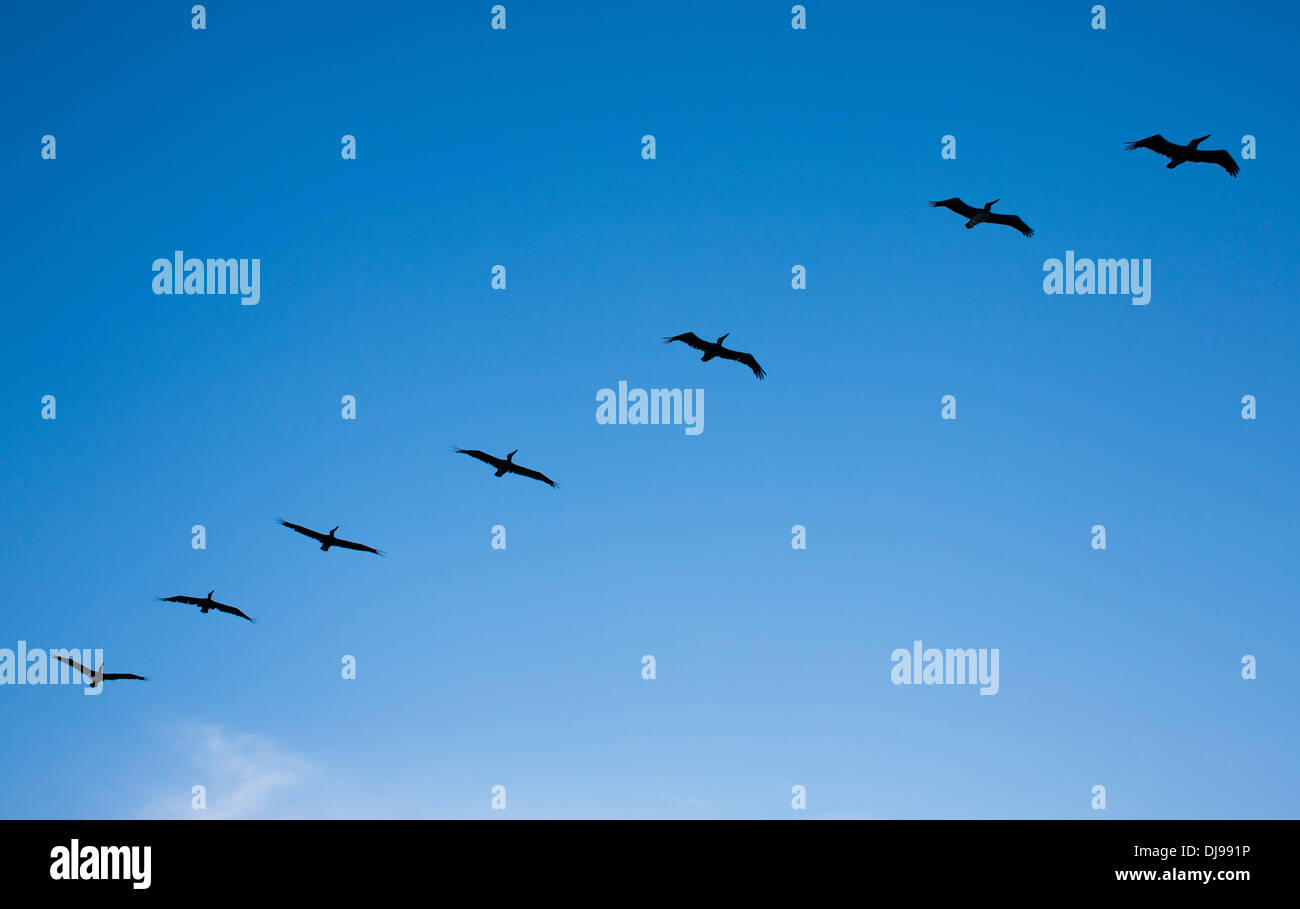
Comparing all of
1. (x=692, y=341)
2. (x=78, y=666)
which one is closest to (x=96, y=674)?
(x=78, y=666)

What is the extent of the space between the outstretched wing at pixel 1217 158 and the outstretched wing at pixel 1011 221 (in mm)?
6214

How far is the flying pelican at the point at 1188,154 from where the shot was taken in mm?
41188

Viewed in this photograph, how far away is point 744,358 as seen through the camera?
4659 cm

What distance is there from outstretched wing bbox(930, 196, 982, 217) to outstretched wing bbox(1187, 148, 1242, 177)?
292 inches

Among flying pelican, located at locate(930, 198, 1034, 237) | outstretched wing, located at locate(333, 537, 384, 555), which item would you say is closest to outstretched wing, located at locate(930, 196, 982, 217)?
flying pelican, located at locate(930, 198, 1034, 237)

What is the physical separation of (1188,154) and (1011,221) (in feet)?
21.4

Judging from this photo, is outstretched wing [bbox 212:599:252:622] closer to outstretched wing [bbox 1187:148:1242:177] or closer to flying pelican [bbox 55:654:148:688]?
flying pelican [bbox 55:654:148:688]

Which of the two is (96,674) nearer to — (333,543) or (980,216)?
(333,543)

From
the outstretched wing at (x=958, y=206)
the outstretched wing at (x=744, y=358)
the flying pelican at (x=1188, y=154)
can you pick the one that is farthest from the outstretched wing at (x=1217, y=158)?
the outstretched wing at (x=744, y=358)

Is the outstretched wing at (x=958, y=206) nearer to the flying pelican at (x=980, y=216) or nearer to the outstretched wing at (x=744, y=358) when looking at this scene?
the flying pelican at (x=980, y=216)
